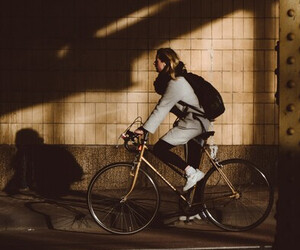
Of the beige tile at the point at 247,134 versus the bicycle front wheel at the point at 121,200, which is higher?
the beige tile at the point at 247,134

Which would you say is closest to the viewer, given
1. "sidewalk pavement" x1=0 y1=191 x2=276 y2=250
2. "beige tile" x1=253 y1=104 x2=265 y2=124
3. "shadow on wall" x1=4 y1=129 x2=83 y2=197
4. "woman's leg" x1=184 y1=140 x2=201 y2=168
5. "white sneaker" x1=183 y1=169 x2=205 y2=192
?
"sidewalk pavement" x1=0 y1=191 x2=276 y2=250

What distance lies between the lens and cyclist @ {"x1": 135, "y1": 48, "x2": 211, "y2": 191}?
6.18 metres

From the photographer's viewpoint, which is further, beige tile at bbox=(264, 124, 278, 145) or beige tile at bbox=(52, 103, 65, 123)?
beige tile at bbox=(264, 124, 278, 145)

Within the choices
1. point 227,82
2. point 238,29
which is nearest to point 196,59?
point 227,82

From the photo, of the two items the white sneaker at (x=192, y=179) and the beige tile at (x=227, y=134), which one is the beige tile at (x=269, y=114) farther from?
the white sneaker at (x=192, y=179)

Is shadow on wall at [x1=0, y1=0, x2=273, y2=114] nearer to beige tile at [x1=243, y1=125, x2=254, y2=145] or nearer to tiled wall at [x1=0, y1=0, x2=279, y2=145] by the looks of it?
tiled wall at [x1=0, y1=0, x2=279, y2=145]

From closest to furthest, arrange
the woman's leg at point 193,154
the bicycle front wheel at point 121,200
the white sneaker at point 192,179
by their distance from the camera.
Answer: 1. the bicycle front wheel at point 121,200
2. the white sneaker at point 192,179
3. the woman's leg at point 193,154

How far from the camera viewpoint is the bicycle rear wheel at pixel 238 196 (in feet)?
20.3

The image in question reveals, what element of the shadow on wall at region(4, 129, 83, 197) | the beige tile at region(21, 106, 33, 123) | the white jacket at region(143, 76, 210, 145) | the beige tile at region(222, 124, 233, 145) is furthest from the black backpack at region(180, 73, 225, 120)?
the beige tile at region(21, 106, 33, 123)

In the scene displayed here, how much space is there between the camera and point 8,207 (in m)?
7.49

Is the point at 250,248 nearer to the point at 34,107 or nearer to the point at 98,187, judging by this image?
Answer: the point at 98,187

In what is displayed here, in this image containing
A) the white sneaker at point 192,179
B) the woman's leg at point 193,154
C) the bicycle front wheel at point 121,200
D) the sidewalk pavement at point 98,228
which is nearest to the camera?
the sidewalk pavement at point 98,228

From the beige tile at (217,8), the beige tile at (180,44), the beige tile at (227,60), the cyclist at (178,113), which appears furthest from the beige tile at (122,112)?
the cyclist at (178,113)

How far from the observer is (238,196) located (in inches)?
250
